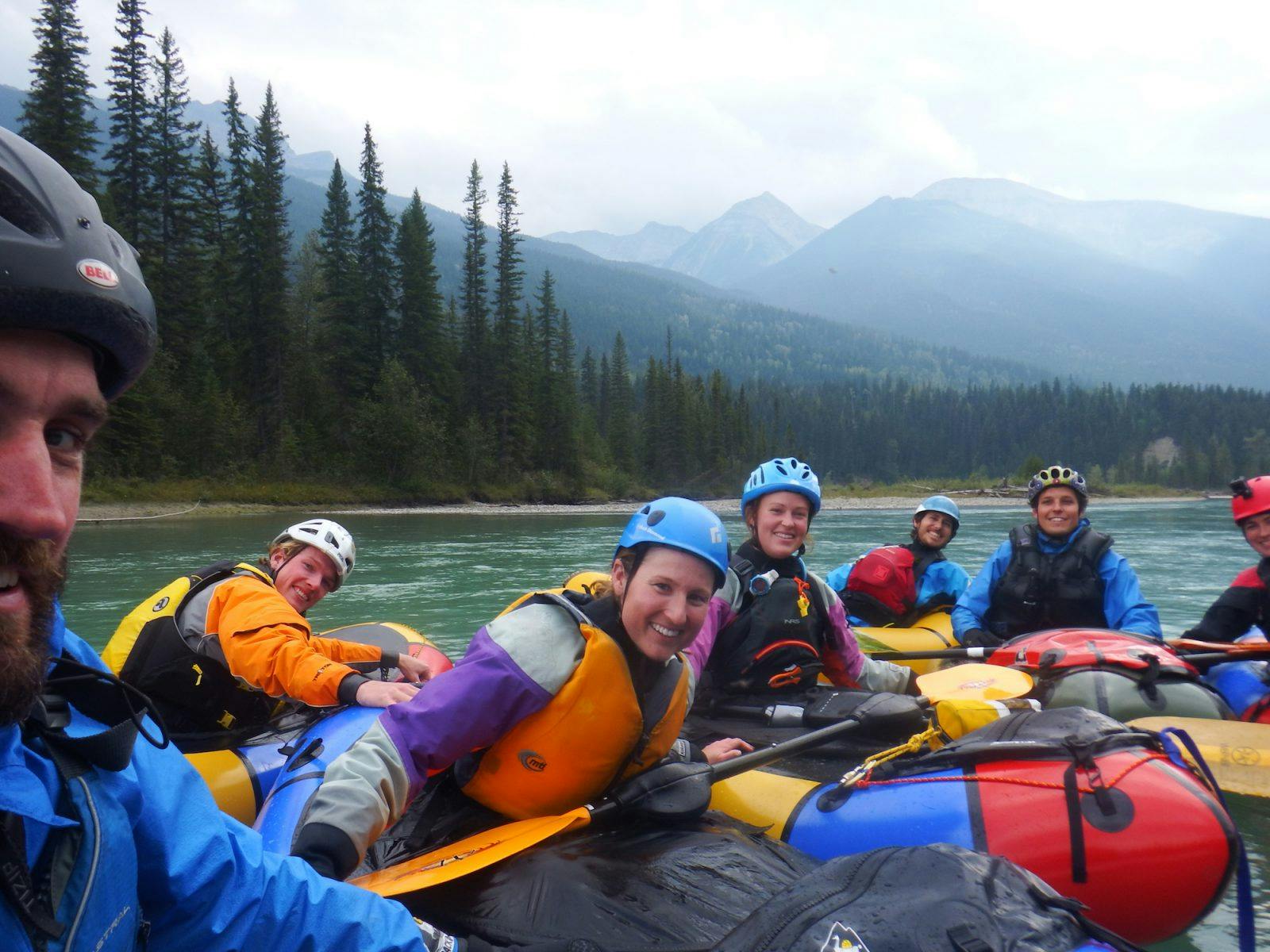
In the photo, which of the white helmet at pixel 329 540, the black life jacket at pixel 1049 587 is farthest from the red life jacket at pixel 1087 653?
the white helmet at pixel 329 540

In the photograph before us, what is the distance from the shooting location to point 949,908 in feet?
6.03

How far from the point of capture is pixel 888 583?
8.30 m

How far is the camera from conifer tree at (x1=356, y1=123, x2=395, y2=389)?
4816cm

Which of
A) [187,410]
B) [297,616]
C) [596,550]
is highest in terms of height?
[187,410]

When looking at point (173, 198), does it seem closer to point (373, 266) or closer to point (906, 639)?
point (373, 266)

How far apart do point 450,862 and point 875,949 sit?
1373mm

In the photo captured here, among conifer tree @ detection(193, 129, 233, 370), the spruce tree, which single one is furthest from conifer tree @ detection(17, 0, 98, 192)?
the spruce tree

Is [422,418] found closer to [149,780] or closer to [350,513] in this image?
[350,513]

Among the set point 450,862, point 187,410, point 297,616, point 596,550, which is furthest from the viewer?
point 187,410

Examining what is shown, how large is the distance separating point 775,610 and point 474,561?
16381mm

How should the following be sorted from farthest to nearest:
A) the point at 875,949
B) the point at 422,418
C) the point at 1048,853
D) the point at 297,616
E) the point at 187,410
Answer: the point at 422,418 < the point at 187,410 < the point at 297,616 < the point at 1048,853 < the point at 875,949

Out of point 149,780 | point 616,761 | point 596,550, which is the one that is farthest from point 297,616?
point 596,550

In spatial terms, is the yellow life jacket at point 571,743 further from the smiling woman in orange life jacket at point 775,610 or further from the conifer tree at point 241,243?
the conifer tree at point 241,243

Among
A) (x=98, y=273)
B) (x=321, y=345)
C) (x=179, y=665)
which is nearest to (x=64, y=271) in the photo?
(x=98, y=273)
